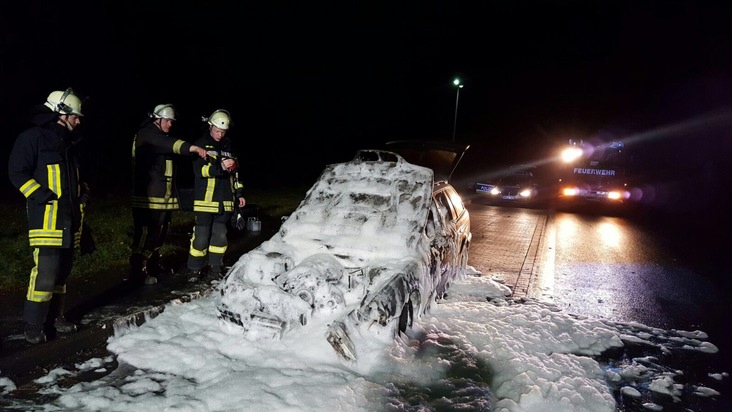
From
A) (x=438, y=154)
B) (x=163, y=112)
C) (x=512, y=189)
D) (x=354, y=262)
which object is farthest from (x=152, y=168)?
(x=512, y=189)

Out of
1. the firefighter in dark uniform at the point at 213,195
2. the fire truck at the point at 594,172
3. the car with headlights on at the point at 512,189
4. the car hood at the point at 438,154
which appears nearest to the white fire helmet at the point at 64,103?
the firefighter in dark uniform at the point at 213,195

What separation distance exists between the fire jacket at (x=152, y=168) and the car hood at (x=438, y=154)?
364cm

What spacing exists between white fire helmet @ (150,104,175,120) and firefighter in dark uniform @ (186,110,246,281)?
1.32ft

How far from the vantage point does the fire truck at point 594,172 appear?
1645cm

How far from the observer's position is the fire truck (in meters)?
16.5

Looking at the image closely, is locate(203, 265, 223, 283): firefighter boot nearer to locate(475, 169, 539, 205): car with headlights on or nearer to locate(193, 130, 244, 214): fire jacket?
locate(193, 130, 244, 214): fire jacket

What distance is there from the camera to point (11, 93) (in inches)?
665

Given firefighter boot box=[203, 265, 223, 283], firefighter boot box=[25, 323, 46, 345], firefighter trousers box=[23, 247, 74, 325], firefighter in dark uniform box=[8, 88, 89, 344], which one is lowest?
firefighter boot box=[25, 323, 46, 345]

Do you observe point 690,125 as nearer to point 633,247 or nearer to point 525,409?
point 633,247

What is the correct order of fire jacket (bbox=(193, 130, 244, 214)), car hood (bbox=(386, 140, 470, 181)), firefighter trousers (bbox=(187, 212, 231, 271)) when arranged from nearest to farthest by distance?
fire jacket (bbox=(193, 130, 244, 214))
firefighter trousers (bbox=(187, 212, 231, 271))
car hood (bbox=(386, 140, 470, 181))

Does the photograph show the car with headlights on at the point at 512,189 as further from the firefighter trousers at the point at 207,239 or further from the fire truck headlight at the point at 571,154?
the firefighter trousers at the point at 207,239

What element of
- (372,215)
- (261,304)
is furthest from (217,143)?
(261,304)

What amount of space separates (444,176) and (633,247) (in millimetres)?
5451

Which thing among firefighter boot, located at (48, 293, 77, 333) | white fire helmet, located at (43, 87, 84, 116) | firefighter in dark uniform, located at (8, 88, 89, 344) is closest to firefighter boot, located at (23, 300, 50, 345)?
firefighter in dark uniform, located at (8, 88, 89, 344)
